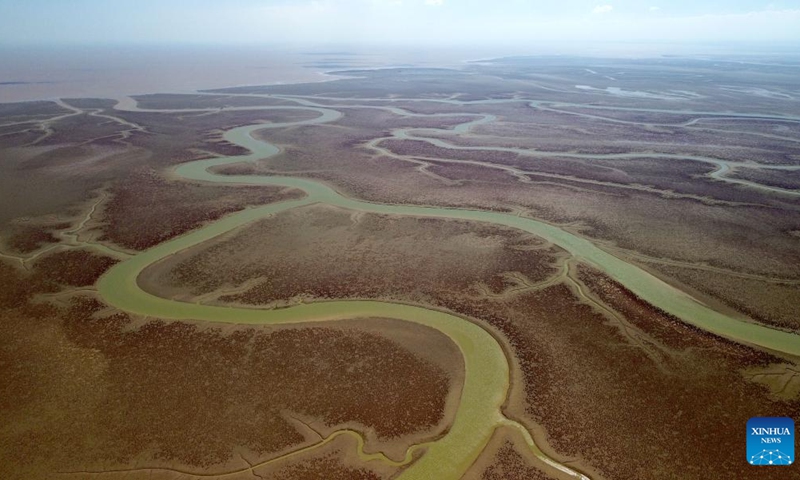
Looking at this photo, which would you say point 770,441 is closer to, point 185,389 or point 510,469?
point 510,469

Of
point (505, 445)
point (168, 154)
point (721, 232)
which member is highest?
point (168, 154)

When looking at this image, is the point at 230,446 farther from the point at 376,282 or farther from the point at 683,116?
the point at 683,116

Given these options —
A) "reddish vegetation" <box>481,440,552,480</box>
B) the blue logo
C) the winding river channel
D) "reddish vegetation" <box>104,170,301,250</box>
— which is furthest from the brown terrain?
the winding river channel

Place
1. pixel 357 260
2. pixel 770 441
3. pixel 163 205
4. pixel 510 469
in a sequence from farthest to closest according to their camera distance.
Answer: pixel 163 205
pixel 357 260
pixel 770 441
pixel 510 469

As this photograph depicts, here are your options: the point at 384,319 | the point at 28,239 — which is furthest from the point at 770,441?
the point at 28,239

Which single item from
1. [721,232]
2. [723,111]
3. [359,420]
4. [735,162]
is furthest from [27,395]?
[723,111]

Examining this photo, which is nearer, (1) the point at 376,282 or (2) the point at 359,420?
(2) the point at 359,420
